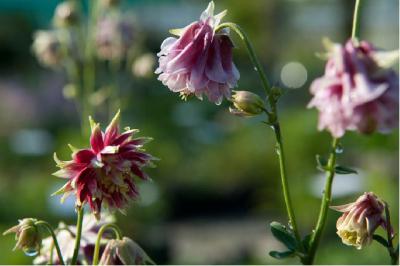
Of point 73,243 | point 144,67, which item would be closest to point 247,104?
point 73,243

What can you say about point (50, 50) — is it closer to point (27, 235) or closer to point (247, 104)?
point (27, 235)

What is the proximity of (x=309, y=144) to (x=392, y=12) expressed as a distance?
9935 mm

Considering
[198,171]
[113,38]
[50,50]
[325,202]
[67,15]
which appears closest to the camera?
[325,202]

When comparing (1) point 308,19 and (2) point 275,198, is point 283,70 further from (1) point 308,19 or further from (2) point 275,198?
(2) point 275,198

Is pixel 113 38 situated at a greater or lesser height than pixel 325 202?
greater

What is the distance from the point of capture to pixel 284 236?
1229 mm

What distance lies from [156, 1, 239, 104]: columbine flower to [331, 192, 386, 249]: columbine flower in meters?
0.24

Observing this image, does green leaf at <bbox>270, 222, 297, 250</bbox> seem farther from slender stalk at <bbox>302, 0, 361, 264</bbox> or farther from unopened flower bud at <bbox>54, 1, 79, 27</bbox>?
unopened flower bud at <bbox>54, 1, 79, 27</bbox>

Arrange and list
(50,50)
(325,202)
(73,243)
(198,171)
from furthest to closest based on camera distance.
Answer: (198,171) → (50,50) → (73,243) → (325,202)

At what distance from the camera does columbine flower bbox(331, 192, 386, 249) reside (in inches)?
48.3

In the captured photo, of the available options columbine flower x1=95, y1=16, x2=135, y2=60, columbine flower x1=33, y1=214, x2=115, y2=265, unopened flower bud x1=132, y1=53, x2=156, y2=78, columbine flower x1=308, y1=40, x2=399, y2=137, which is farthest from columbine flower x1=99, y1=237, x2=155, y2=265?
columbine flower x1=95, y1=16, x2=135, y2=60

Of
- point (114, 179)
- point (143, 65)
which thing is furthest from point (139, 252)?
point (143, 65)

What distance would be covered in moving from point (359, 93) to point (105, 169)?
373mm

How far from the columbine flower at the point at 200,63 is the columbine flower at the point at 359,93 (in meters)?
0.21
